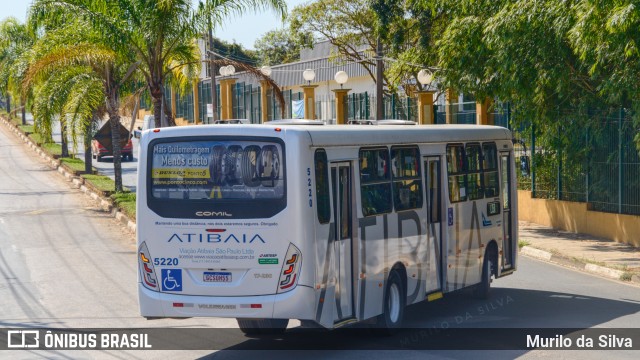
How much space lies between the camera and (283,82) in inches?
2365

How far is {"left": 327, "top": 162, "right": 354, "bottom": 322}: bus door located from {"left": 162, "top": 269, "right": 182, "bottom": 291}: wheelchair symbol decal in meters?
1.68

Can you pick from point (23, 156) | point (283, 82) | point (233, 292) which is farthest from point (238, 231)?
point (283, 82)

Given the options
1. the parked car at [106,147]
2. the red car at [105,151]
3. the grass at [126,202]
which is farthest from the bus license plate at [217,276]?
the red car at [105,151]

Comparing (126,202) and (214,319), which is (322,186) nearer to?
(214,319)

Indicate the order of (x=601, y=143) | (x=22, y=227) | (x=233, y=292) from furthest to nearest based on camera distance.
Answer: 1. (x=22, y=227)
2. (x=601, y=143)
3. (x=233, y=292)

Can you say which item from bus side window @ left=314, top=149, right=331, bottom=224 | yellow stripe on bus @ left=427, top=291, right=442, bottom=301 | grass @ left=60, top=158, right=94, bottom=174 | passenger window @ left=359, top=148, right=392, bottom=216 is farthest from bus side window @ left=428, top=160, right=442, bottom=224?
grass @ left=60, top=158, right=94, bottom=174

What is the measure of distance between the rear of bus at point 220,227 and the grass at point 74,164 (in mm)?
29410

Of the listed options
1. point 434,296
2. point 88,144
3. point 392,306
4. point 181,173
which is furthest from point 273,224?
point 88,144

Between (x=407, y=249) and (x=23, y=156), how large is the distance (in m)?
41.4

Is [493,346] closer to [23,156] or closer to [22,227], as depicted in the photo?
[22,227]

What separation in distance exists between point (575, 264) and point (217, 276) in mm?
10372

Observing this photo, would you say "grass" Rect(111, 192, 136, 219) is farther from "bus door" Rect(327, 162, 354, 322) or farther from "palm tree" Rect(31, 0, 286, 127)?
"bus door" Rect(327, 162, 354, 322)

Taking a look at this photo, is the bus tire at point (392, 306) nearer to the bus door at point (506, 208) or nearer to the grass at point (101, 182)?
the bus door at point (506, 208)

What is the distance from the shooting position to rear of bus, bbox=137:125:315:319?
35.1ft
